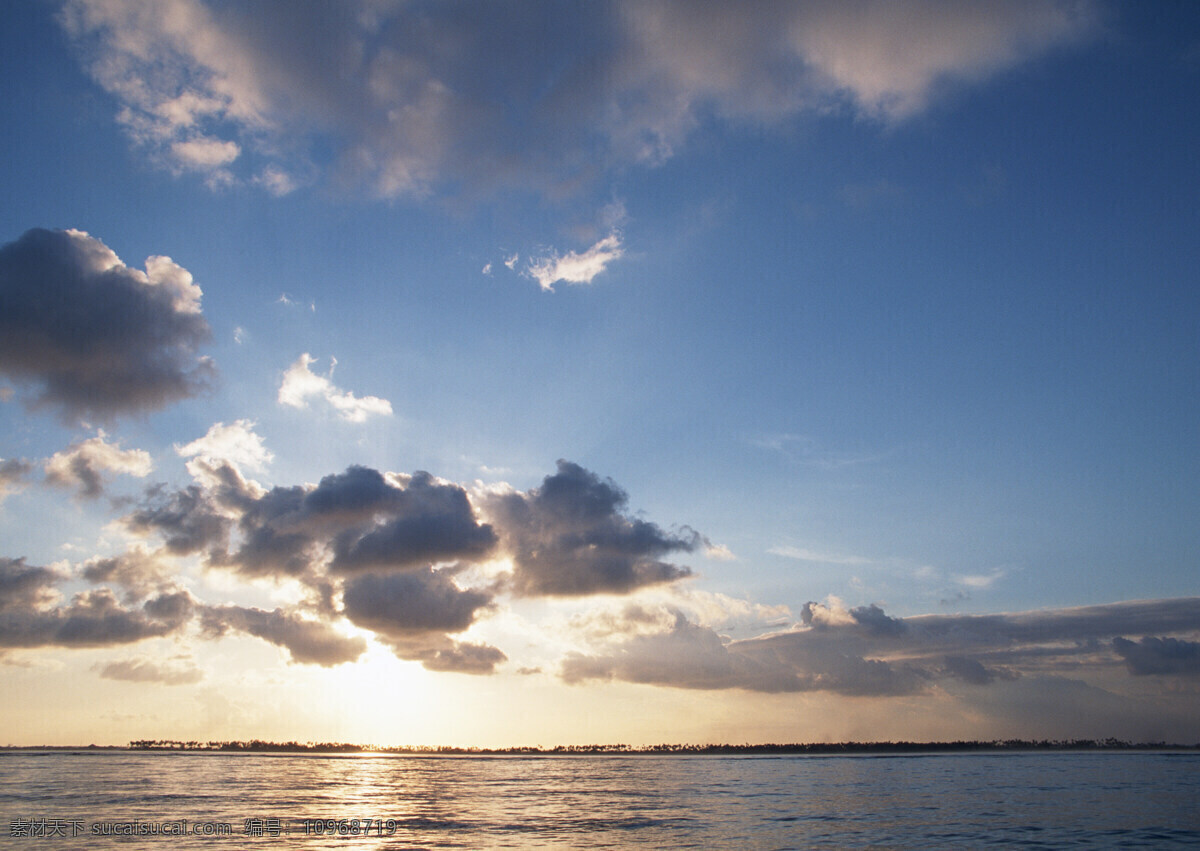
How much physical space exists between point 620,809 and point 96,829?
54.5m

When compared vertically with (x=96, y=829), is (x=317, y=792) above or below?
below

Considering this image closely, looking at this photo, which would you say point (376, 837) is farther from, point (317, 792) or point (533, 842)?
point (317, 792)

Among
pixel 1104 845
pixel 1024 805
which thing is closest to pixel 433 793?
pixel 1024 805

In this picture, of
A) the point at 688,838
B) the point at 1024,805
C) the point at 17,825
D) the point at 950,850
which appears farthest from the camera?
the point at 1024,805

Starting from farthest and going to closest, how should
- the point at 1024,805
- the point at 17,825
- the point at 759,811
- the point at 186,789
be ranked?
1. the point at 186,789
2. the point at 1024,805
3. the point at 759,811
4. the point at 17,825

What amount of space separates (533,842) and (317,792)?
77454 millimetres

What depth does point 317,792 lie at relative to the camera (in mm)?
120875

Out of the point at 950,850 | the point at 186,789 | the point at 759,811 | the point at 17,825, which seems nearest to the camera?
the point at 950,850

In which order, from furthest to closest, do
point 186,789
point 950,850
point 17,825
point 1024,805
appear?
1. point 186,789
2. point 1024,805
3. point 17,825
4. point 950,850

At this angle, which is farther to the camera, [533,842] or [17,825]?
[17,825]

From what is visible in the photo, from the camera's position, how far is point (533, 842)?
2379 inches

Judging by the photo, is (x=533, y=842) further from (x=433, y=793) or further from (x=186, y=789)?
(x=186, y=789)

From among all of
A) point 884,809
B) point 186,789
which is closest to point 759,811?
point 884,809

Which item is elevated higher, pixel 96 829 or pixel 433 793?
pixel 96 829
